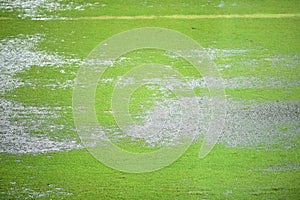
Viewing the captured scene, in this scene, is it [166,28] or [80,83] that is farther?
[166,28]

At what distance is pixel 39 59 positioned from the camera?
20.9 ft

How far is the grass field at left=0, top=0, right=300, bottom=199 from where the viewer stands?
182 inches

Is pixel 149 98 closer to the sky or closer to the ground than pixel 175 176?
closer to the sky

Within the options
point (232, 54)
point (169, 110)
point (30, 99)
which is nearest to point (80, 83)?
point (30, 99)

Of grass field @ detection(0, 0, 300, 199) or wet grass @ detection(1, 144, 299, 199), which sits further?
grass field @ detection(0, 0, 300, 199)

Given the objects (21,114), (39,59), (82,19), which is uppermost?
(82,19)

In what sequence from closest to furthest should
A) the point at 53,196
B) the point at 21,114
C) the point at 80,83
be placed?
1. the point at 53,196
2. the point at 21,114
3. the point at 80,83

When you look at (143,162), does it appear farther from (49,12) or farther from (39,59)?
(49,12)

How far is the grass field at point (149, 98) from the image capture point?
4.62 metres

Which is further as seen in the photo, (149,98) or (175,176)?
(149,98)

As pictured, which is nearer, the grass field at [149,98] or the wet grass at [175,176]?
the wet grass at [175,176]

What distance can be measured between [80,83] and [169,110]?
1153 mm

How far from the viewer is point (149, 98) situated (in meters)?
5.74

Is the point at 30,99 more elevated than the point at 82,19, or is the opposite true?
the point at 82,19
